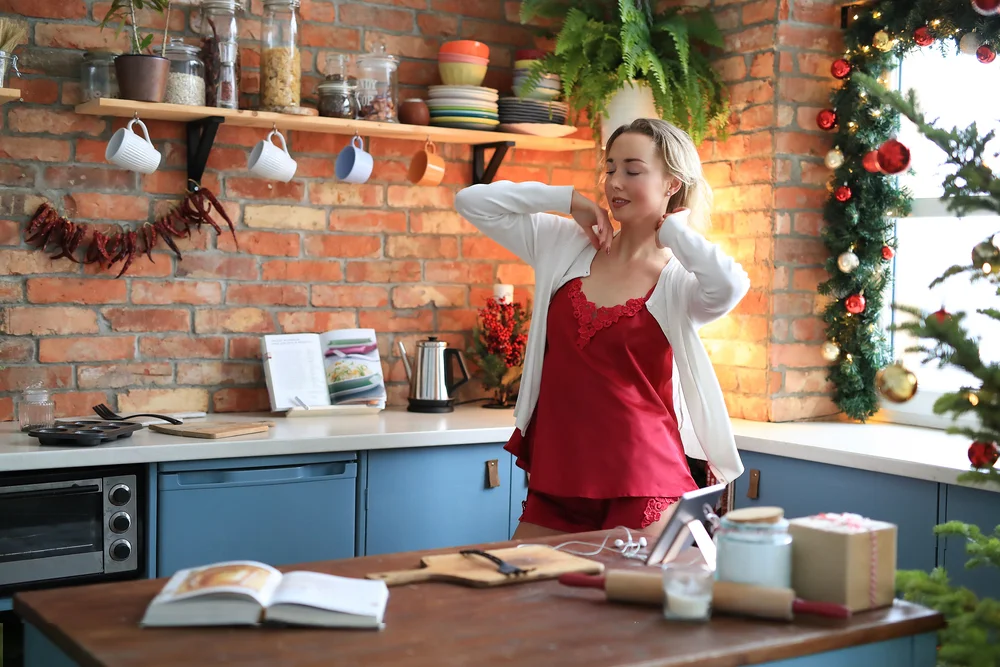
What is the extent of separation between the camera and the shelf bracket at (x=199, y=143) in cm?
315

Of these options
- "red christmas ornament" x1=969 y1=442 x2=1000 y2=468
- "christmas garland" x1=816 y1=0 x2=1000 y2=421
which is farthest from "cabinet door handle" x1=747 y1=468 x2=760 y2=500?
"red christmas ornament" x1=969 y1=442 x2=1000 y2=468

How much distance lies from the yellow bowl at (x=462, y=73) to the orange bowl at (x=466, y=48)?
39 millimetres

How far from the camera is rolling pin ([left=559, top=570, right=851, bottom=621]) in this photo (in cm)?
155

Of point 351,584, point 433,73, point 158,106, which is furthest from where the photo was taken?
point 433,73

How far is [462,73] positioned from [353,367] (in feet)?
3.37

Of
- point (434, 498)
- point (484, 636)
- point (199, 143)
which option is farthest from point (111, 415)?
point (484, 636)

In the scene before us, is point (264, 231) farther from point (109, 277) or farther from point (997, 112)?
point (997, 112)

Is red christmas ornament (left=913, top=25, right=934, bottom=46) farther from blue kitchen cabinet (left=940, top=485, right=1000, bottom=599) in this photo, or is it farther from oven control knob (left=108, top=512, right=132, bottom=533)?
oven control knob (left=108, top=512, right=132, bottom=533)

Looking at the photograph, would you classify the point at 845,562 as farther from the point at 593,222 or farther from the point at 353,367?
the point at 353,367

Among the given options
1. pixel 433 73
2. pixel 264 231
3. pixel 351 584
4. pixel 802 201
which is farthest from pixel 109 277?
pixel 802 201

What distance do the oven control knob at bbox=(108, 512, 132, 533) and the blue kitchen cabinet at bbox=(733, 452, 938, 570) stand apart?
67.7 inches

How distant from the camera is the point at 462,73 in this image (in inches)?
140

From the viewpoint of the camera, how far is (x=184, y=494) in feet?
9.09

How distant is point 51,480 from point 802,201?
2.34m
